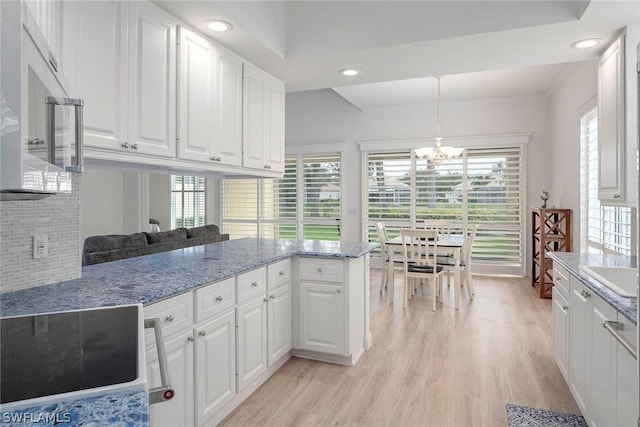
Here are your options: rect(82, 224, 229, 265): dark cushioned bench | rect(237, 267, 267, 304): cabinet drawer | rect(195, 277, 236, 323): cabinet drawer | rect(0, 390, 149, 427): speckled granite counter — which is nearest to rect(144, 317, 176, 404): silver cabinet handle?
rect(0, 390, 149, 427): speckled granite counter

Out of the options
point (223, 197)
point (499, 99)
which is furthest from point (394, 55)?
point (223, 197)

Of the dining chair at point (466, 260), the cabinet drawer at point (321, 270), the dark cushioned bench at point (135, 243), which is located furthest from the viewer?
the dining chair at point (466, 260)

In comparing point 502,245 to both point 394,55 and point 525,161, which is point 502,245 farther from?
point 394,55

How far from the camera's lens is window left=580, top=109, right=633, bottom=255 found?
11.7 feet

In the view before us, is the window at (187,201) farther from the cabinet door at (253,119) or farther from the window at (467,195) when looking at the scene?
the cabinet door at (253,119)

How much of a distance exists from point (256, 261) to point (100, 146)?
3.77 feet

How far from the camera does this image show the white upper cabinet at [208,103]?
2.53 meters

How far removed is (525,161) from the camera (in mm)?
6281

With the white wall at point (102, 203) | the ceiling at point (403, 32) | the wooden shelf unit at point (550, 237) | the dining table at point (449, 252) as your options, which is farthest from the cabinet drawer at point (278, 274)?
the white wall at point (102, 203)

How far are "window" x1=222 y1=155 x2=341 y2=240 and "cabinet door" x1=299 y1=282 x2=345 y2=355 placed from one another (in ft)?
14.0

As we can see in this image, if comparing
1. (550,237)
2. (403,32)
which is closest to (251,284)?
(403,32)

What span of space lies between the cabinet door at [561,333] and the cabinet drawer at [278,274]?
6.26 feet

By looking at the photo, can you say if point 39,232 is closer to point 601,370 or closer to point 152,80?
point 152,80

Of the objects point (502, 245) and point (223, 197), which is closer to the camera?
point (502, 245)
